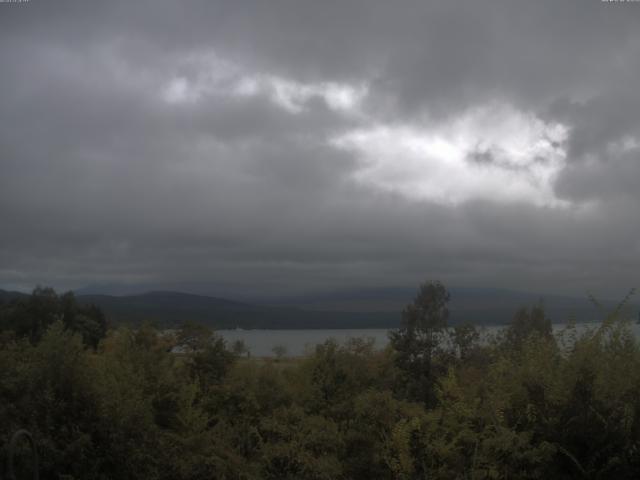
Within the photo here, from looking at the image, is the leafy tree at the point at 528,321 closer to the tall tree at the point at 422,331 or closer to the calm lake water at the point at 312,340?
the calm lake water at the point at 312,340

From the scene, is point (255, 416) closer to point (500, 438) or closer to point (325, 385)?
point (325, 385)

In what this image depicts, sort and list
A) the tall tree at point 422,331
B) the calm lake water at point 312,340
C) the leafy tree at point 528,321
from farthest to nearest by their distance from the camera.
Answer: the leafy tree at point 528,321 → the tall tree at point 422,331 → the calm lake water at point 312,340

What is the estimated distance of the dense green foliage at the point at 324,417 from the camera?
11.3m

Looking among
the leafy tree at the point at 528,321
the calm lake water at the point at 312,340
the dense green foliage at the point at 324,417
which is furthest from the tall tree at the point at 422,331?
the dense green foliage at the point at 324,417

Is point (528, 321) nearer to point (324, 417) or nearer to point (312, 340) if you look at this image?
point (312, 340)

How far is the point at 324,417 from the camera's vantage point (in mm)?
16250

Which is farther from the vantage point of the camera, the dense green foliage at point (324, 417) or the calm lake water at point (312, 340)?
the calm lake water at point (312, 340)

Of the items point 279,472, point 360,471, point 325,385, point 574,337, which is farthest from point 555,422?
point 325,385

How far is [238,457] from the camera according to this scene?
46.4 ft

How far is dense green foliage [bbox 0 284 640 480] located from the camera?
11305 mm

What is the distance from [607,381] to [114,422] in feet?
29.8

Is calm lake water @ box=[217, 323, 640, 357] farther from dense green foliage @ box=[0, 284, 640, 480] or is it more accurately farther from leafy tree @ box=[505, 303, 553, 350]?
dense green foliage @ box=[0, 284, 640, 480]

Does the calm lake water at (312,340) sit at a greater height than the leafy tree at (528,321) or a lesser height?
lesser

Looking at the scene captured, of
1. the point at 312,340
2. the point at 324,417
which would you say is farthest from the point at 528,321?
the point at 324,417
